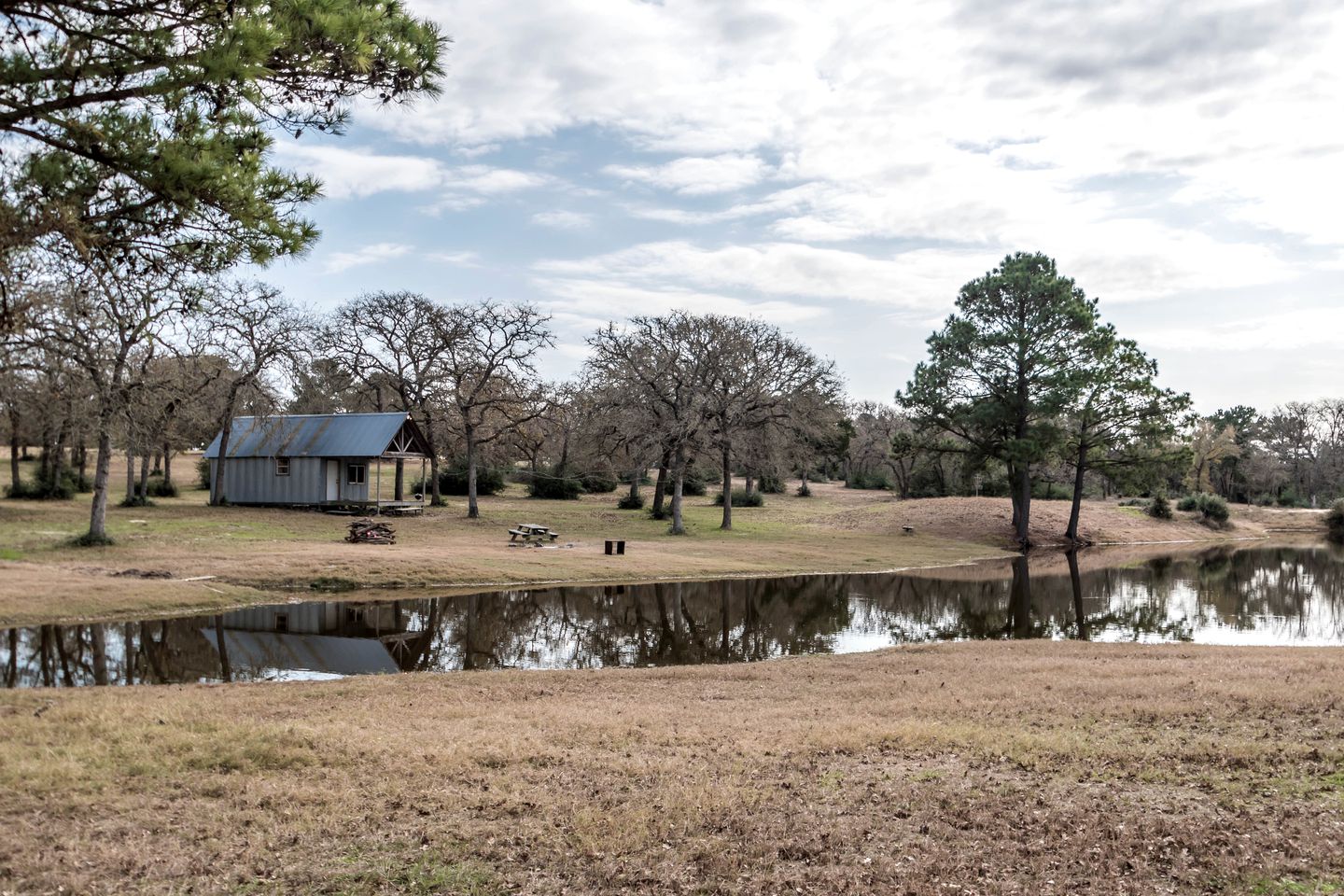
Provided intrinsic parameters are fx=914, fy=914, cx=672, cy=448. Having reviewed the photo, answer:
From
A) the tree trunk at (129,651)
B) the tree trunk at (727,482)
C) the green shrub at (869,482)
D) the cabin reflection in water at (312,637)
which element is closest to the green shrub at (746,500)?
the tree trunk at (727,482)

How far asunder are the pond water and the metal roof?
70.8 ft

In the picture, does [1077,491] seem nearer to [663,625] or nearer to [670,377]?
[670,377]

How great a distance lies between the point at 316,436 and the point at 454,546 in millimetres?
16554

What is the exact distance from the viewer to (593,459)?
48.5m

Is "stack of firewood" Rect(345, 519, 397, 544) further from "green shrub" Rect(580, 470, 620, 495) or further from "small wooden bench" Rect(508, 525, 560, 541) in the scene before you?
"green shrub" Rect(580, 470, 620, 495)

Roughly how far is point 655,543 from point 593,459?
10.8 metres

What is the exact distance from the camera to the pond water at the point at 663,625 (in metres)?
16.7

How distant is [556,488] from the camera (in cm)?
6156

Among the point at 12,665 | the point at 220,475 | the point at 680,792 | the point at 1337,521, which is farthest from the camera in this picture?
the point at 1337,521

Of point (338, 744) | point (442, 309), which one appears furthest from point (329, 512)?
point (338, 744)

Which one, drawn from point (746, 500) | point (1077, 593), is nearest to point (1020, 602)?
point (1077, 593)

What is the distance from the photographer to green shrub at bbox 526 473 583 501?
61044mm

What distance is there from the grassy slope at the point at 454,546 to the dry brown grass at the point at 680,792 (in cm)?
1151

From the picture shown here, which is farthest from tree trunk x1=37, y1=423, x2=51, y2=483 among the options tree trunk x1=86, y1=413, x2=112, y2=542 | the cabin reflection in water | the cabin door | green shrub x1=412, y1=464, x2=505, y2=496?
the cabin reflection in water
